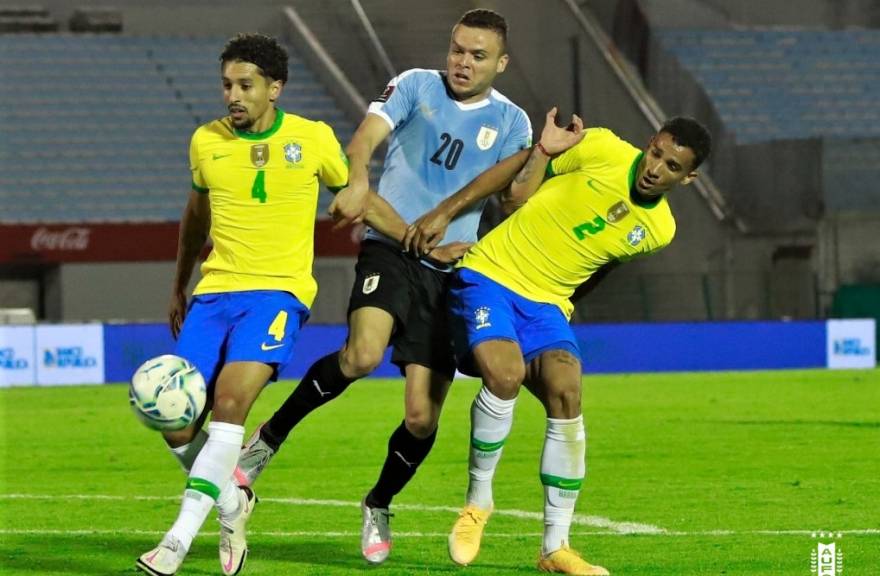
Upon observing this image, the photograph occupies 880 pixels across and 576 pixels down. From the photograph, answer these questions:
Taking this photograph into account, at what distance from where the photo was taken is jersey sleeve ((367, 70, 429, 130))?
750 centimetres

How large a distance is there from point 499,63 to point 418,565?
219 centimetres

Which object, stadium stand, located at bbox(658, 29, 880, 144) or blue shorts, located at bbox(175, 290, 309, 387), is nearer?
blue shorts, located at bbox(175, 290, 309, 387)

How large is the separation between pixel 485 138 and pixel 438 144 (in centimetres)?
21

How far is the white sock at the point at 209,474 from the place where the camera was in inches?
252

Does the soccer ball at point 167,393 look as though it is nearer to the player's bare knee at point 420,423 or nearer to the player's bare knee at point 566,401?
the player's bare knee at point 420,423

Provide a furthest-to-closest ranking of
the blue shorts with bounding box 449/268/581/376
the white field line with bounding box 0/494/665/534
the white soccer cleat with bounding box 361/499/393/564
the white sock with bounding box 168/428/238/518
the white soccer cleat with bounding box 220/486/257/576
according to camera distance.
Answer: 1. the white field line with bounding box 0/494/665/534
2. the white soccer cleat with bounding box 361/499/393/564
3. the blue shorts with bounding box 449/268/581/376
4. the white sock with bounding box 168/428/238/518
5. the white soccer cleat with bounding box 220/486/257/576

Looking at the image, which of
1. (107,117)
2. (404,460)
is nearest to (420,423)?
(404,460)

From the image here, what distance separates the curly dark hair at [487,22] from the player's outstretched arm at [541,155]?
1.44 feet

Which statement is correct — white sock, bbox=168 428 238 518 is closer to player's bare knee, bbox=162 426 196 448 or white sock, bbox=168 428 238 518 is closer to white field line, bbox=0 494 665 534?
player's bare knee, bbox=162 426 196 448

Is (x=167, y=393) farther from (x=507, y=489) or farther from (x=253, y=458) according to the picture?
(x=507, y=489)

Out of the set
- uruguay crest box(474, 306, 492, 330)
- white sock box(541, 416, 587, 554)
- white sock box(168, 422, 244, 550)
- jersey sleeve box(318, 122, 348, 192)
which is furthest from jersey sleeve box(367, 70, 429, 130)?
white sock box(168, 422, 244, 550)

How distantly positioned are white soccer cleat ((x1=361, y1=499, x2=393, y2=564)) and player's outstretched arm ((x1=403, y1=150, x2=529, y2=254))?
112cm

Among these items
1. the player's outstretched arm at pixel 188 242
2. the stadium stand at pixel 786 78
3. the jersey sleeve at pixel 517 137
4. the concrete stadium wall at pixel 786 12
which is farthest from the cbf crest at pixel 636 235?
the concrete stadium wall at pixel 786 12

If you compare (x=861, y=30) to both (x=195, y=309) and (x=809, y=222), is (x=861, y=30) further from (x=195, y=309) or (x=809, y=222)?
(x=195, y=309)
